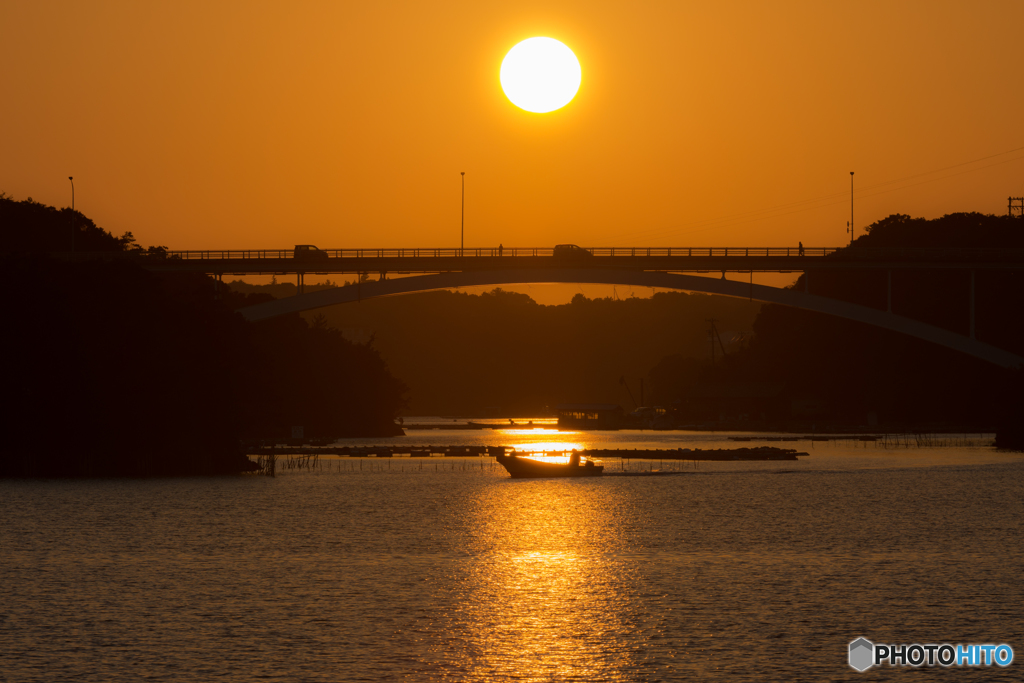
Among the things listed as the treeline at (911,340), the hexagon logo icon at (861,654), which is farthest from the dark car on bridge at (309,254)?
the hexagon logo icon at (861,654)

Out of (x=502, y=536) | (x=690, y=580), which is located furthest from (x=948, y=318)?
(x=690, y=580)

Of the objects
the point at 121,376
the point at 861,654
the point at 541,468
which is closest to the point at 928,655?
the point at 861,654

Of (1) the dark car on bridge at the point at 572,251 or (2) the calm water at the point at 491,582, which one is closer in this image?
(2) the calm water at the point at 491,582

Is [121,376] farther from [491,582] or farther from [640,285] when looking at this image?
[640,285]

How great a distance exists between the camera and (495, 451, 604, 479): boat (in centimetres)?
7156

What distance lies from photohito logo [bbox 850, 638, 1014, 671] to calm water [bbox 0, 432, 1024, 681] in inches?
14.3

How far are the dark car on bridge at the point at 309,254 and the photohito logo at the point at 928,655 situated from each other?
72.8 metres

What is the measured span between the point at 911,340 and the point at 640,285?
37921 millimetres

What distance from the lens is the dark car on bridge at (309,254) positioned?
91.9 m

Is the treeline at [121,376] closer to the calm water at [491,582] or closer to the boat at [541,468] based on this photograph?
the calm water at [491,582]

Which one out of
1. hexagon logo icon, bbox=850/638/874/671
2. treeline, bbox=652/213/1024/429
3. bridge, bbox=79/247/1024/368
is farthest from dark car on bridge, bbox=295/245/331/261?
hexagon logo icon, bbox=850/638/874/671

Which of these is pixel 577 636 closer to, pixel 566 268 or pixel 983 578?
pixel 983 578

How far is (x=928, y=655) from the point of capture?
2189cm

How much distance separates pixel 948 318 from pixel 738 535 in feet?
258
